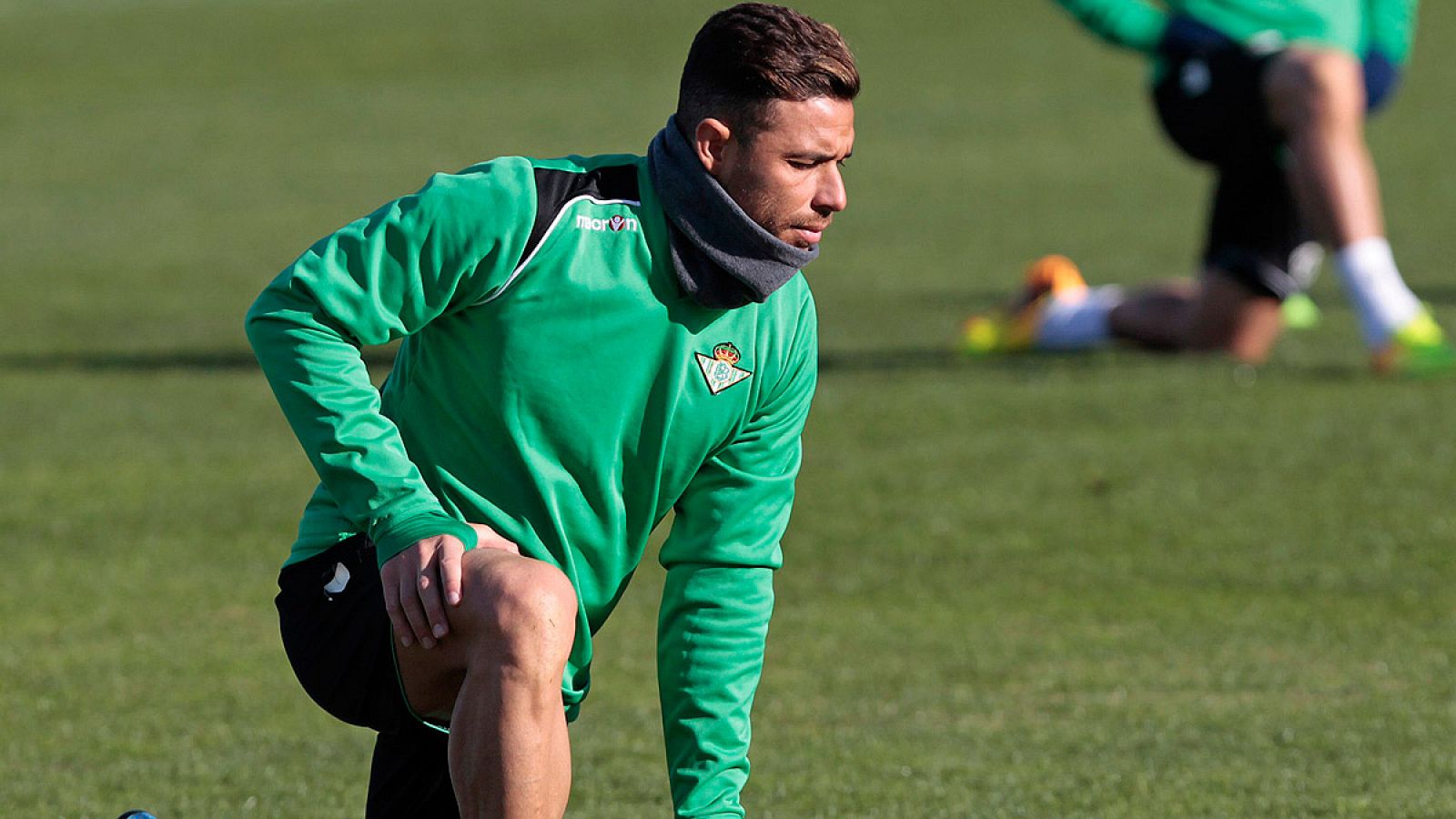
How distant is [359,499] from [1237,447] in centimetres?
503

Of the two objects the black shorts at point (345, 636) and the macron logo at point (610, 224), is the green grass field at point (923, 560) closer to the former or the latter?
the black shorts at point (345, 636)

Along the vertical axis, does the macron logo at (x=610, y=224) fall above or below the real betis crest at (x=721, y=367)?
above

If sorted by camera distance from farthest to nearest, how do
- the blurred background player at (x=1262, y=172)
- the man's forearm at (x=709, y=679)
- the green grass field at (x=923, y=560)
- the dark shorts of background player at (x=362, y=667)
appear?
the blurred background player at (x=1262, y=172) < the green grass field at (x=923, y=560) < the man's forearm at (x=709, y=679) < the dark shorts of background player at (x=362, y=667)

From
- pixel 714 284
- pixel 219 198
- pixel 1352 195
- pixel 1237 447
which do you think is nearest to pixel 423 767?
pixel 714 284

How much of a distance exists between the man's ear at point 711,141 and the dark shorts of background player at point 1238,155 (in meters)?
6.17

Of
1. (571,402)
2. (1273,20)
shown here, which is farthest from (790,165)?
(1273,20)

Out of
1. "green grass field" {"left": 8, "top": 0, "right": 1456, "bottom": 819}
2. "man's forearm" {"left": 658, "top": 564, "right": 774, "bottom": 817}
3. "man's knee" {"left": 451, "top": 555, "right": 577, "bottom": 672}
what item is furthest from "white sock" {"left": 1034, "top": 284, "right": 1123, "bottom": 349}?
"man's knee" {"left": 451, "top": 555, "right": 577, "bottom": 672}

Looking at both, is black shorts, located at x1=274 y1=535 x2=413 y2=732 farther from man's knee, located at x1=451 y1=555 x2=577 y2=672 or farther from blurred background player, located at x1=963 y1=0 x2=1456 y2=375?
blurred background player, located at x1=963 y1=0 x2=1456 y2=375

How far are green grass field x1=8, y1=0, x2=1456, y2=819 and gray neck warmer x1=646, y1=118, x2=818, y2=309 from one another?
4.18 ft

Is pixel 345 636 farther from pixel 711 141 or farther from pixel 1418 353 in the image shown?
pixel 1418 353

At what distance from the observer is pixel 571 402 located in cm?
337

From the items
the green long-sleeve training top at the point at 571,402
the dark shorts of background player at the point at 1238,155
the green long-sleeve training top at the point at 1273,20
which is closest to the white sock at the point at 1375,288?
the dark shorts of background player at the point at 1238,155

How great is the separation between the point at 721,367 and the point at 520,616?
2.09ft

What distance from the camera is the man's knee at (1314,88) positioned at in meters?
8.80
